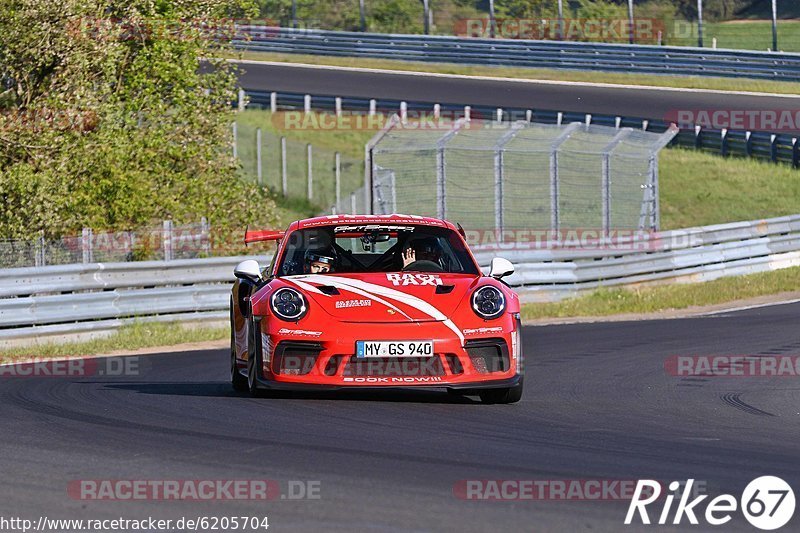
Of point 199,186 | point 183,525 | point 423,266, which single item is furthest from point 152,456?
point 199,186

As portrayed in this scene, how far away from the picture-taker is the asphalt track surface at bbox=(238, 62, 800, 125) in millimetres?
36188

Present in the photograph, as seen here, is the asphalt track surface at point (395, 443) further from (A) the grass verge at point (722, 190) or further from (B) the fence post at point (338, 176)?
(A) the grass verge at point (722, 190)

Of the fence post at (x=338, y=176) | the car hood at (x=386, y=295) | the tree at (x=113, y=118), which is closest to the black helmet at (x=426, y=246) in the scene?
the car hood at (x=386, y=295)

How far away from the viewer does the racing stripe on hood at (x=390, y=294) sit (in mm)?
8852

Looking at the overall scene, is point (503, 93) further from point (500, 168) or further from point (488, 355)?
point (488, 355)

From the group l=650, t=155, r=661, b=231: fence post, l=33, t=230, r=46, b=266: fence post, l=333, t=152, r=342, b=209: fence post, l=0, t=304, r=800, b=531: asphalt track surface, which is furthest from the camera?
l=333, t=152, r=342, b=209: fence post

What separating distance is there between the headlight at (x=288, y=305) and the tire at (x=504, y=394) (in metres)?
1.35

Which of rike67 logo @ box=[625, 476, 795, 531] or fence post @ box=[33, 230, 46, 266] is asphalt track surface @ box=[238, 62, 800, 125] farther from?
rike67 logo @ box=[625, 476, 795, 531]

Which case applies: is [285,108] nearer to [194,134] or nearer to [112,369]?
[194,134]

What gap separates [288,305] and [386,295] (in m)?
0.63

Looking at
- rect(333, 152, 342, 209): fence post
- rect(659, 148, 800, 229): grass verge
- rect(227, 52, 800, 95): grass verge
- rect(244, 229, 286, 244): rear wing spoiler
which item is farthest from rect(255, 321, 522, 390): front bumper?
rect(227, 52, 800, 95): grass verge

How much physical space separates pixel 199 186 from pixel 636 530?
56.2 feet

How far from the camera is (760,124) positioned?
34.2m

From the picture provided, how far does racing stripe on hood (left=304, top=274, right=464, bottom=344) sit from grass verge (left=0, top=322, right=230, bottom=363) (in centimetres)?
596
